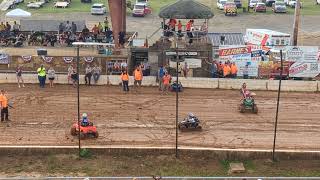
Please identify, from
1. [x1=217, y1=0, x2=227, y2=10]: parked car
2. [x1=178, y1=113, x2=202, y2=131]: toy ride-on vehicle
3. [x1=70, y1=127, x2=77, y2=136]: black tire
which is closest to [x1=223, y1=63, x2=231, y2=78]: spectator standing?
[x1=178, y1=113, x2=202, y2=131]: toy ride-on vehicle

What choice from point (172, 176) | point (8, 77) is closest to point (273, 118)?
point (172, 176)

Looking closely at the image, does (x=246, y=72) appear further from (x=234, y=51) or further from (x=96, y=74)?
(x=96, y=74)

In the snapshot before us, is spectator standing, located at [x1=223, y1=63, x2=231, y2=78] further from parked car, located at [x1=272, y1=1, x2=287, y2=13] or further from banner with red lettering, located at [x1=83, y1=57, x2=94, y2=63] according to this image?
parked car, located at [x1=272, y1=1, x2=287, y2=13]

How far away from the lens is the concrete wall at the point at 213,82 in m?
29.7

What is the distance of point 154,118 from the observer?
24688 mm

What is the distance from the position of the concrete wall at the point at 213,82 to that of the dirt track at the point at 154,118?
623 millimetres

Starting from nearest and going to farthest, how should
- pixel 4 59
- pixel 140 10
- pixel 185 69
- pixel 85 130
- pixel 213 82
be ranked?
pixel 85 130, pixel 213 82, pixel 185 69, pixel 4 59, pixel 140 10

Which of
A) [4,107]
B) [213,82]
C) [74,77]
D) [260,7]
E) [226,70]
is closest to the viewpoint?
[4,107]

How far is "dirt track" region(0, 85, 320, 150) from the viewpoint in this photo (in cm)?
2167

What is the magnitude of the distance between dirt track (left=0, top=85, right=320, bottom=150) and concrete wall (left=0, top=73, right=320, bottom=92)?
2.05ft

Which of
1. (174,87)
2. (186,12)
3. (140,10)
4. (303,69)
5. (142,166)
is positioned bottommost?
(142,166)

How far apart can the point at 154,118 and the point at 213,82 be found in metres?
6.43

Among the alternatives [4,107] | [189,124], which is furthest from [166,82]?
[4,107]

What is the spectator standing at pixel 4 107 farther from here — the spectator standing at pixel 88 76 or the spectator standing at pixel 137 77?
the spectator standing at pixel 137 77
